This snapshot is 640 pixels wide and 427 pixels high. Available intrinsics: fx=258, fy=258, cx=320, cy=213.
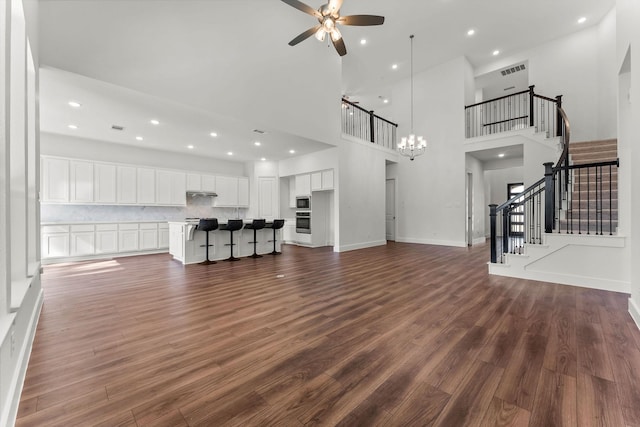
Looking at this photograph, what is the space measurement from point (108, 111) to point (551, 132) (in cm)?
1085

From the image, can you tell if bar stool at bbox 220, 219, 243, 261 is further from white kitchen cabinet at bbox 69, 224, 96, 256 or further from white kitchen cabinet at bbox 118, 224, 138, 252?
white kitchen cabinet at bbox 69, 224, 96, 256

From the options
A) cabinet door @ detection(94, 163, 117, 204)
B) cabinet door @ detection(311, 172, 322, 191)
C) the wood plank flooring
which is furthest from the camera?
cabinet door @ detection(311, 172, 322, 191)

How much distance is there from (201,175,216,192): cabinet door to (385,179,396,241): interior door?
6.31 meters

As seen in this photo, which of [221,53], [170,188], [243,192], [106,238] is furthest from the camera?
[243,192]

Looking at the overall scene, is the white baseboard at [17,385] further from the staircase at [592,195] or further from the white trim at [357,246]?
the staircase at [592,195]

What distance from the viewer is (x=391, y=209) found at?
9797 millimetres

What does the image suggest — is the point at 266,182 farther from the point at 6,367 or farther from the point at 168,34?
the point at 6,367

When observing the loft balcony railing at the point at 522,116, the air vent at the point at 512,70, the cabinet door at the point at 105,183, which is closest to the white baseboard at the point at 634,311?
the loft balcony railing at the point at 522,116

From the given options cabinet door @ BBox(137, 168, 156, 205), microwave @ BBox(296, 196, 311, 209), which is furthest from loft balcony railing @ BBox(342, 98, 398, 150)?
cabinet door @ BBox(137, 168, 156, 205)

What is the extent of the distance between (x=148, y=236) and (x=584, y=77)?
13.2m

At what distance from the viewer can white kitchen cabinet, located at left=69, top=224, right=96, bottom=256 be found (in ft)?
20.0

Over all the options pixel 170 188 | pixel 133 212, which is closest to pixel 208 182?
pixel 170 188

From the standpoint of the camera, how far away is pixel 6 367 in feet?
4.35

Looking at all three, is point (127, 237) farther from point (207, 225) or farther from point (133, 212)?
point (207, 225)
